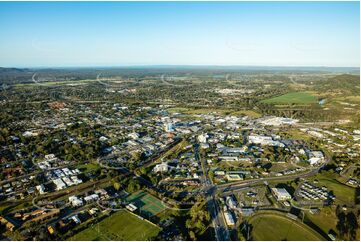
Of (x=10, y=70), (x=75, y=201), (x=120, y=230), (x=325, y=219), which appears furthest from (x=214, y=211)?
(x=10, y=70)

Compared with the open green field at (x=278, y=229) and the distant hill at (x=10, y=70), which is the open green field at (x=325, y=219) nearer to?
the open green field at (x=278, y=229)

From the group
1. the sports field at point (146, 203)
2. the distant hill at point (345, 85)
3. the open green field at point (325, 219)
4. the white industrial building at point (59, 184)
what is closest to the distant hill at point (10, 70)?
the white industrial building at point (59, 184)

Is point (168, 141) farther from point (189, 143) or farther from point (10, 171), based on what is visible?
point (10, 171)

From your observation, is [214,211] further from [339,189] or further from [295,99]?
[295,99]

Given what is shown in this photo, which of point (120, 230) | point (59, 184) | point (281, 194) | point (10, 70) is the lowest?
point (120, 230)

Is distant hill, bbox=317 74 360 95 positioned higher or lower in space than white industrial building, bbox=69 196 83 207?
higher

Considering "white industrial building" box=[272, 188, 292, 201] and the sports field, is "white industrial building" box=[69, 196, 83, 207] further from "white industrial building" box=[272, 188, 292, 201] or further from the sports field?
"white industrial building" box=[272, 188, 292, 201]

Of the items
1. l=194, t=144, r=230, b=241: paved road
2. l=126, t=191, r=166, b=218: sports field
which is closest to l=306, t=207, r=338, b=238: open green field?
l=194, t=144, r=230, b=241: paved road
